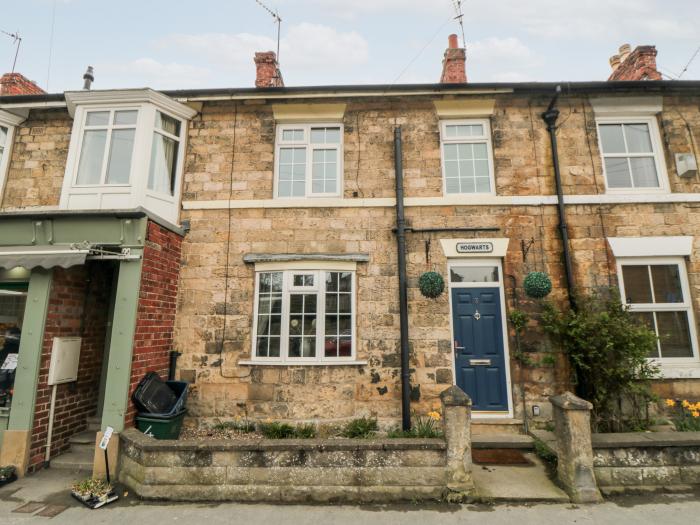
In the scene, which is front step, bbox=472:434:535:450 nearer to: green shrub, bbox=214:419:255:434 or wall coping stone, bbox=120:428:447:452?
wall coping stone, bbox=120:428:447:452

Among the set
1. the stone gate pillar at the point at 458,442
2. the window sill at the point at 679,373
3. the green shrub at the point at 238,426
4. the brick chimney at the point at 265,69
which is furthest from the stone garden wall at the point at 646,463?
the brick chimney at the point at 265,69

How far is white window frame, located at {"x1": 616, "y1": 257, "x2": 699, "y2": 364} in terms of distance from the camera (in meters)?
6.05

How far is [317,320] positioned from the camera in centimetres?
637

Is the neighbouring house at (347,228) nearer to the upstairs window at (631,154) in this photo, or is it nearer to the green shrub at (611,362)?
the upstairs window at (631,154)

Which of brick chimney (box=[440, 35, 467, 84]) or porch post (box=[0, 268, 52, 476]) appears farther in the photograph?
brick chimney (box=[440, 35, 467, 84])

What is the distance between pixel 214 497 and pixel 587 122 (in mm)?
9045

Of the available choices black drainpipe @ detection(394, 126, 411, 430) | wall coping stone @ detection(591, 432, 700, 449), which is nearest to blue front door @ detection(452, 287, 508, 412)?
black drainpipe @ detection(394, 126, 411, 430)

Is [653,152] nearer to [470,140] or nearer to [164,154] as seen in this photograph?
[470,140]

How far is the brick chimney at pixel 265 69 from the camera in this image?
768 cm

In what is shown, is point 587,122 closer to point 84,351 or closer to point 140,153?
point 140,153

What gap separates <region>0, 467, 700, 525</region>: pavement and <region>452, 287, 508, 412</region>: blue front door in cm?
214

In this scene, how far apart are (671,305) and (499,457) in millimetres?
4379

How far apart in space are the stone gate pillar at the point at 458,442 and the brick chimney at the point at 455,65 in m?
6.68

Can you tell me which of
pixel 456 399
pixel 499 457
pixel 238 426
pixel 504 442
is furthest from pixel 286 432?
pixel 504 442
